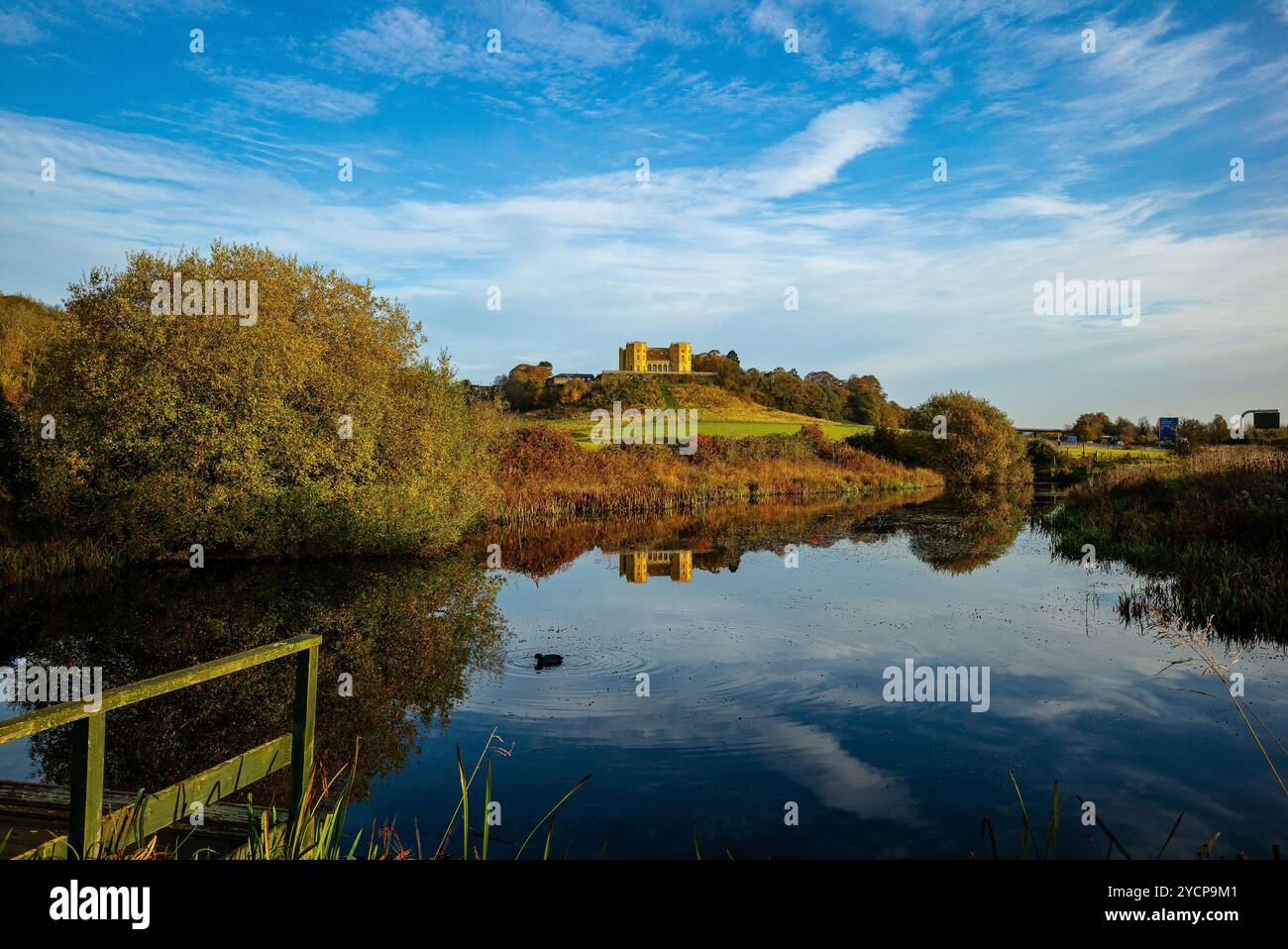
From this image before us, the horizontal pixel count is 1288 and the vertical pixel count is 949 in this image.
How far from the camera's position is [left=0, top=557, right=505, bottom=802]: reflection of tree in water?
9.35m

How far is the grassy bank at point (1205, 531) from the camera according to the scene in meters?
15.2

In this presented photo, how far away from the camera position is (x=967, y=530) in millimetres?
32219

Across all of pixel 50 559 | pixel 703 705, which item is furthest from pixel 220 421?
pixel 703 705

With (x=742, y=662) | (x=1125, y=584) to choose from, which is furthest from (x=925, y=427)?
(x=742, y=662)

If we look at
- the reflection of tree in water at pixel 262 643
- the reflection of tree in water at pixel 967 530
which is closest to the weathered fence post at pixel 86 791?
the reflection of tree in water at pixel 262 643

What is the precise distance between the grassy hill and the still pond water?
4048cm

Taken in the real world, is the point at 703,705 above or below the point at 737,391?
below

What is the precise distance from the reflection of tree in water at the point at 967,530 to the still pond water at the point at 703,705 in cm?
336

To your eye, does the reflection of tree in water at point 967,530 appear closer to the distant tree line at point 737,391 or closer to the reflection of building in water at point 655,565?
the reflection of building in water at point 655,565

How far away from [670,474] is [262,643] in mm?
31277

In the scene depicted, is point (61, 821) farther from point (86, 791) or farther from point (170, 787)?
point (86, 791)
